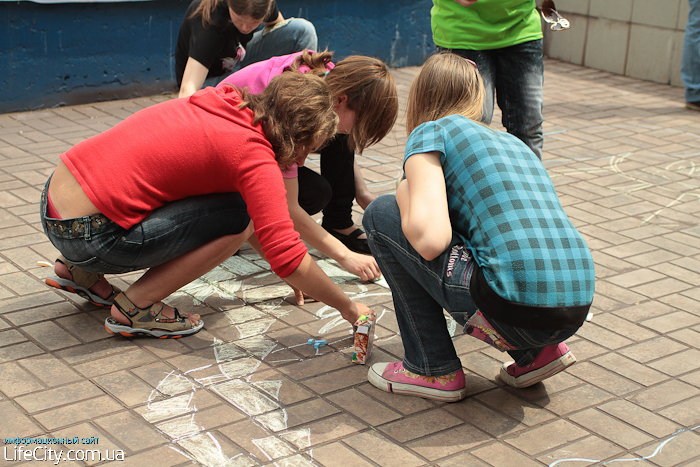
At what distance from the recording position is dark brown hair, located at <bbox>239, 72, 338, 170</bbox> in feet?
7.82

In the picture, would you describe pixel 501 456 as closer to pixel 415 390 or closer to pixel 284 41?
pixel 415 390

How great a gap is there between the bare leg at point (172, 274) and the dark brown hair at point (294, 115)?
415 mm

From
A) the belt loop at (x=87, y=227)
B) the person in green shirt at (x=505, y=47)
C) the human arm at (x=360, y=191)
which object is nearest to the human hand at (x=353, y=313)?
the belt loop at (x=87, y=227)

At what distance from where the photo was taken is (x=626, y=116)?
594 cm

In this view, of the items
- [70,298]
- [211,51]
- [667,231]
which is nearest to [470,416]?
[70,298]

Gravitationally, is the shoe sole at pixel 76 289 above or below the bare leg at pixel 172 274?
below

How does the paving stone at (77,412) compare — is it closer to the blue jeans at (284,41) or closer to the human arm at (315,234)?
the human arm at (315,234)

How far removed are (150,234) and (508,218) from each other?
3.85 feet

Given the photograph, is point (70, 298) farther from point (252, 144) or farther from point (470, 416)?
point (470, 416)

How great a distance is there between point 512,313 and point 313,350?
85cm

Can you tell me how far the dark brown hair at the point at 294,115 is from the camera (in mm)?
2383

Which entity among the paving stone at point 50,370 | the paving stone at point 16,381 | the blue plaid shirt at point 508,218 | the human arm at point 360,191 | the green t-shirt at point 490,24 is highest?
the green t-shirt at point 490,24

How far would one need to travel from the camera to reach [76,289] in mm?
2836

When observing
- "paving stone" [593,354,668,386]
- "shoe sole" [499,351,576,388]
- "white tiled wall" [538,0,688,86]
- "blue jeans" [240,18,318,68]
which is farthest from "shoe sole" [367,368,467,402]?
"white tiled wall" [538,0,688,86]
